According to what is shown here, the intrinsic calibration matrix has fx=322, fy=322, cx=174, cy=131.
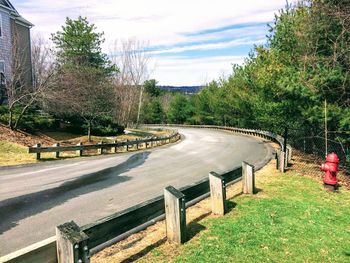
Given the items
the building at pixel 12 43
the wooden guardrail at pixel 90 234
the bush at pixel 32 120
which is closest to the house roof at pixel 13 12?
the building at pixel 12 43

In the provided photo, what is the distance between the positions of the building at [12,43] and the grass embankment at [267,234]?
21.4 m

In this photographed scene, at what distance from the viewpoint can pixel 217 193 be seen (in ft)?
24.7

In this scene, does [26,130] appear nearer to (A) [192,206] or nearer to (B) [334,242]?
(A) [192,206]

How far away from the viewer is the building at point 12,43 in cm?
2441

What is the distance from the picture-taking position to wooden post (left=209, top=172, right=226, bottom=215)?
7.45 meters

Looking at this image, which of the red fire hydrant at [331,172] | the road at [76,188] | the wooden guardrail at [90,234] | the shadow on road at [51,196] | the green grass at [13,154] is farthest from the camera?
the green grass at [13,154]

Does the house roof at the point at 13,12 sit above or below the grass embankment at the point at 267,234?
above

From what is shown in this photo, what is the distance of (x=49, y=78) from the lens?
23.4 meters

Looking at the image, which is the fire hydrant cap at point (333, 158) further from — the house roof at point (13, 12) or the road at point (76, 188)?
the house roof at point (13, 12)

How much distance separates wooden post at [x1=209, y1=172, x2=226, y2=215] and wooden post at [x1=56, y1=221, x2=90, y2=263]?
12.9 feet

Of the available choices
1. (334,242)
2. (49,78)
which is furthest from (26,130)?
(334,242)

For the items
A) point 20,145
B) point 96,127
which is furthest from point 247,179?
point 96,127

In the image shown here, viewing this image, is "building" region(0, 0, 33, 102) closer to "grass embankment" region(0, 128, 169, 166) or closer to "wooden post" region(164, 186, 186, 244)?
"grass embankment" region(0, 128, 169, 166)

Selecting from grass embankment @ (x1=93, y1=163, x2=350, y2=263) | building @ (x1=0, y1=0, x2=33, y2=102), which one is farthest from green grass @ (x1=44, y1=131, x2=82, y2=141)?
grass embankment @ (x1=93, y1=163, x2=350, y2=263)
